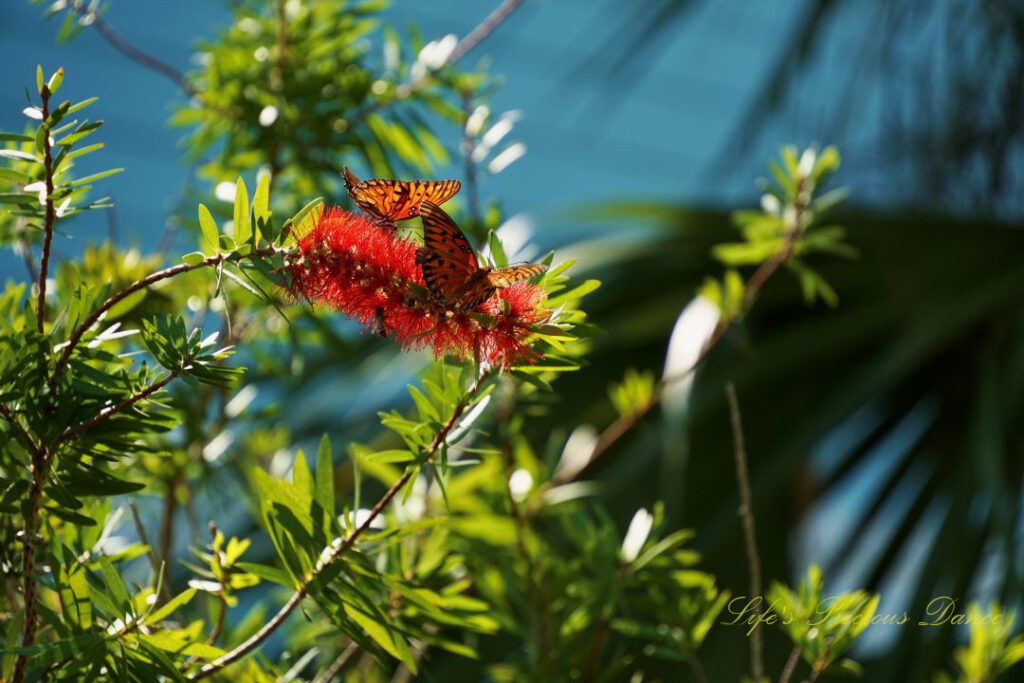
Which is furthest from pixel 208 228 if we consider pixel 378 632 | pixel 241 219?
pixel 378 632

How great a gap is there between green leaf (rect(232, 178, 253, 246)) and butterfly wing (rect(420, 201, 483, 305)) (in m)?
0.05

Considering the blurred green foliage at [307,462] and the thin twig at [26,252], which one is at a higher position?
the thin twig at [26,252]

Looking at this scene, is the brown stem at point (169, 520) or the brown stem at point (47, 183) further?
the brown stem at point (169, 520)

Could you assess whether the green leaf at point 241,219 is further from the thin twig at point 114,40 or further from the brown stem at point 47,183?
the thin twig at point 114,40

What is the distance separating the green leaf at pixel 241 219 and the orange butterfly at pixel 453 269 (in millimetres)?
46

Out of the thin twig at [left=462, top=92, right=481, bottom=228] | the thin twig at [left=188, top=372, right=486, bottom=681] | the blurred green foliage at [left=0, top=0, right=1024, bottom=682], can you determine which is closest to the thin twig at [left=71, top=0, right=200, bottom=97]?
the blurred green foliage at [left=0, top=0, right=1024, bottom=682]

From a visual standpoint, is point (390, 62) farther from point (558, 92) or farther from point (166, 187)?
point (166, 187)

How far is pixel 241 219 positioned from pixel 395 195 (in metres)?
0.04

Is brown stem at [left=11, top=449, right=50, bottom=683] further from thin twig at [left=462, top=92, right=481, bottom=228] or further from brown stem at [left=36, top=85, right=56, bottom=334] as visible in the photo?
thin twig at [left=462, top=92, right=481, bottom=228]

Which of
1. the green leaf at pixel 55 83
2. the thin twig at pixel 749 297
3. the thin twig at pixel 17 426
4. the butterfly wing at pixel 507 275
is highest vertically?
the green leaf at pixel 55 83

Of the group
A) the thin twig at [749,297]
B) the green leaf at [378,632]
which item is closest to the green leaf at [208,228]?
the green leaf at [378,632]

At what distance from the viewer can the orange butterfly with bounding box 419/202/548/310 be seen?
0.25m

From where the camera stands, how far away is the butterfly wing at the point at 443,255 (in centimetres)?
25

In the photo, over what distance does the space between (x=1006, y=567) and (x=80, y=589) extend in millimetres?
796
